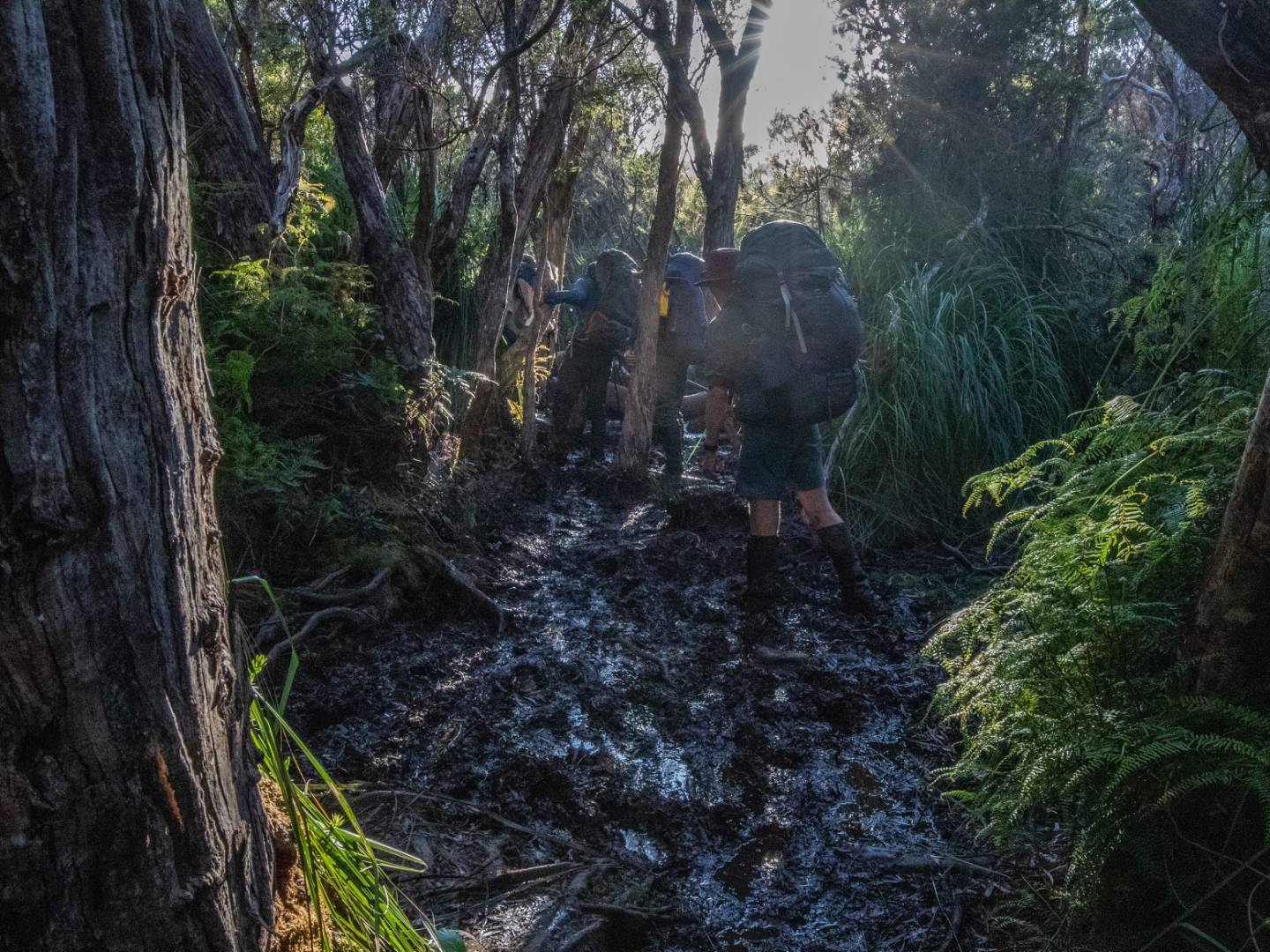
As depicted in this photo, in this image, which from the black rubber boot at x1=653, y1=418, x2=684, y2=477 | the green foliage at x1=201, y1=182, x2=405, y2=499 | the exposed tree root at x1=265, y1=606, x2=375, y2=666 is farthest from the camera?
the black rubber boot at x1=653, y1=418, x2=684, y2=477

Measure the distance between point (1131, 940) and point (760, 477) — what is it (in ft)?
10.7

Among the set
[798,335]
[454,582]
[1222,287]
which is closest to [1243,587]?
[1222,287]

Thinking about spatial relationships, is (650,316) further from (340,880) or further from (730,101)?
(340,880)

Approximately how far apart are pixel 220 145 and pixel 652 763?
13.5ft

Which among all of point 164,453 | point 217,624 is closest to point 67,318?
point 164,453

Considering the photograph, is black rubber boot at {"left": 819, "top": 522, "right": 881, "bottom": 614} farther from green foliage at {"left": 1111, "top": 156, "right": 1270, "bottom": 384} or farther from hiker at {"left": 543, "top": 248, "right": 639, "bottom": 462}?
hiker at {"left": 543, "top": 248, "right": 639, "bottom": 462}

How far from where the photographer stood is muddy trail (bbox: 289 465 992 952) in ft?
8.34

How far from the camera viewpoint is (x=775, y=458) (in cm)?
500

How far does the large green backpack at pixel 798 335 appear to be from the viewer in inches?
190

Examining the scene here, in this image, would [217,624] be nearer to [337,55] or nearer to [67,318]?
[67,318]

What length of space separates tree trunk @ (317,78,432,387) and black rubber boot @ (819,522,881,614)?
2.80 meters

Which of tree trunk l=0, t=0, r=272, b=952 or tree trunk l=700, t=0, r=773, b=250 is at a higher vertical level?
tree trunk l=700, t=0, r=773, b=250

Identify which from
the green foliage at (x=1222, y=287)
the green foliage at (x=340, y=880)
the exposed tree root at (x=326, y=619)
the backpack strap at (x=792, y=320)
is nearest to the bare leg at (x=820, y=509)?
the backpack strap at (x=792, y=320)

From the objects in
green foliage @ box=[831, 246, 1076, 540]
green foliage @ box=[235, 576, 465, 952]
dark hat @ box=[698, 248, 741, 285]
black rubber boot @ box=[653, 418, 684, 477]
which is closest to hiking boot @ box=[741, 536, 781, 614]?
green foliage @ box=[831, 246, 1076, 540]
